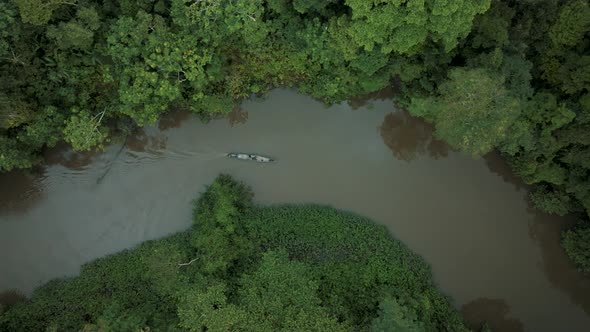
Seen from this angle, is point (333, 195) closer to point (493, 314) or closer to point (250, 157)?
point (250, 157)

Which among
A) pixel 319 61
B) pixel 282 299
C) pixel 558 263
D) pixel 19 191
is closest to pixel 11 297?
pixel 19 191

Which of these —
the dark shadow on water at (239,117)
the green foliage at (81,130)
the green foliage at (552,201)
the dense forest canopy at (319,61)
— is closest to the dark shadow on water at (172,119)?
the dense forest canopy at (319,61)

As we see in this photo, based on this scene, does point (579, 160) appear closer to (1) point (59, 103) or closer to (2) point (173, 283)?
(2) point (173, 283)

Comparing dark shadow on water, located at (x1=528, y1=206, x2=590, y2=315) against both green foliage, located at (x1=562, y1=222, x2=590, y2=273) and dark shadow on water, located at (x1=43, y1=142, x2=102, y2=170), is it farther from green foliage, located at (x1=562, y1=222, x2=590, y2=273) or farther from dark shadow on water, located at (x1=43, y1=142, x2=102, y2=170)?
dark shadow on water, located at (x1=43, y1=142, x2=102, y2=170)

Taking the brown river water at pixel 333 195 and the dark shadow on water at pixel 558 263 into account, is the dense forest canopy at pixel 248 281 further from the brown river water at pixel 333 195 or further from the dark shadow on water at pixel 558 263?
the dark shadow on water at pixel 558 263

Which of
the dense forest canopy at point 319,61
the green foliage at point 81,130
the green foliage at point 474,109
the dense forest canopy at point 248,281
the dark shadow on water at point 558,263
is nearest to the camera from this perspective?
the green foliage at point 474,109

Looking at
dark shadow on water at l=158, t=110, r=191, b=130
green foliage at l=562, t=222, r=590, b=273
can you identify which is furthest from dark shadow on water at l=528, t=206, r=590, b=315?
dark shadow on water at l=158, t=110, r=191, b=130

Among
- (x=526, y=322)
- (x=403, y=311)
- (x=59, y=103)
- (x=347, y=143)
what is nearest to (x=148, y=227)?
(x=59, y=103)
